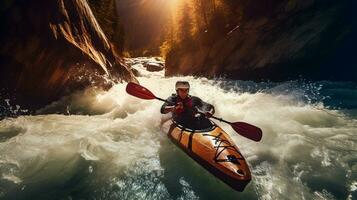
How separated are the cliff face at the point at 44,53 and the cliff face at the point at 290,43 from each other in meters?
9.32

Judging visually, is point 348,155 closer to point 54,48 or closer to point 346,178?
point 346,178

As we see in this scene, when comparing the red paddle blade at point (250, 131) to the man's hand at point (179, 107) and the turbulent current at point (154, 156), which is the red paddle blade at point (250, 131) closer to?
the turbulent current at point (154, 156)

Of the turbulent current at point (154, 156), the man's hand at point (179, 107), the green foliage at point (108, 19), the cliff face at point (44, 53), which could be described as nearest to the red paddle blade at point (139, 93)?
the turbulent current at point (154, 156)

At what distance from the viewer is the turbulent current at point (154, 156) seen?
549cm

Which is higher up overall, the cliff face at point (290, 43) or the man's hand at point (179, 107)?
the cliff face at point (290, 43)

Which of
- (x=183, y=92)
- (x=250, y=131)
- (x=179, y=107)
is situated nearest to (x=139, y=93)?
(x=183, y=92)

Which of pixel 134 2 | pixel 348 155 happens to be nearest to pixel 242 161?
pixel 348 155

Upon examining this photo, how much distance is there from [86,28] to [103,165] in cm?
822

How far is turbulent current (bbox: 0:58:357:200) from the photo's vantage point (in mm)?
5490

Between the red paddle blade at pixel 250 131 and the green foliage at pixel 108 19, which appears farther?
the green foliage at pixel 108 19

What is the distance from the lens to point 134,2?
88.3 meters

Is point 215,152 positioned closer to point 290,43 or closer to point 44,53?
point 44,53

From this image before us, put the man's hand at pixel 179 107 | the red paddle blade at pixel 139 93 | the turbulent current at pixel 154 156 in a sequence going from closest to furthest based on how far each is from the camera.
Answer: the turbulent current at pixel 154 156 → the man's hand at pixel 179 107 → the red paddle blade at pixel 139 93

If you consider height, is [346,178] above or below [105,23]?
below
